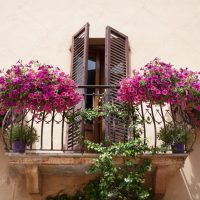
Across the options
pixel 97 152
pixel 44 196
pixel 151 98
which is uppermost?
pixel 151 98

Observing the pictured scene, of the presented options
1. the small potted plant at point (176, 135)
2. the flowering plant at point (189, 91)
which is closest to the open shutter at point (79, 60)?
the small potted plant at point (176, 135)

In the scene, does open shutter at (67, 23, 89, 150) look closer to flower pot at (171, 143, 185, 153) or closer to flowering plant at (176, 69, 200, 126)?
flower pot at (171, 143, 185, 153)

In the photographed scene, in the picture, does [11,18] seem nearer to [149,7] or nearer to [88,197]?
[149,7]

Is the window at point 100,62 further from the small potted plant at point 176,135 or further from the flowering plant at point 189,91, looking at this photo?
the flowering plant at point 189,91

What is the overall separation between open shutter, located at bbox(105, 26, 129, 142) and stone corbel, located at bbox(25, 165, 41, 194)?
3.66ft

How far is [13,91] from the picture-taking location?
6.96 m

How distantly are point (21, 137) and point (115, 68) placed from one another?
2.13 meters

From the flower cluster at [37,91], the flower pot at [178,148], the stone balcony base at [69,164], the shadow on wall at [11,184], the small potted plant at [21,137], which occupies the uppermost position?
the flower cluster at [37,91]

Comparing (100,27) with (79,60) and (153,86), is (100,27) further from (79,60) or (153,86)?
(153,86)

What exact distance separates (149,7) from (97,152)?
3.21 meters

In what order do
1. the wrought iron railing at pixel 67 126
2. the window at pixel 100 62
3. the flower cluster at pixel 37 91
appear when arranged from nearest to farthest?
the flower cluster at pixel 37 91
the wrought iron railing at pixel 67 126
the window at pixel 100 62

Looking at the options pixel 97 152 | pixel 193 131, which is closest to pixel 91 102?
pixel 97 152

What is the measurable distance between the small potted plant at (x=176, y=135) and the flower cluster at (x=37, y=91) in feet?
4.30

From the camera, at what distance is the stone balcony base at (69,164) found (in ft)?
23.0
